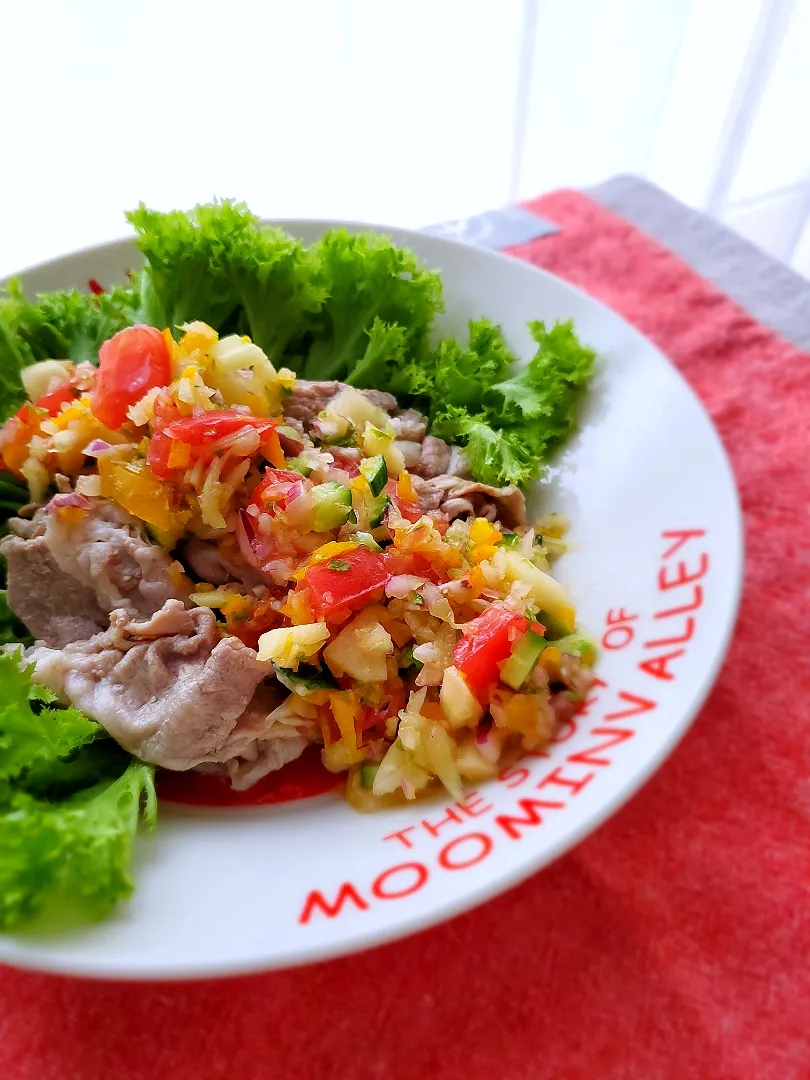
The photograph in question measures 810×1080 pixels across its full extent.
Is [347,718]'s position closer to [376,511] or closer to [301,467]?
[376,511]

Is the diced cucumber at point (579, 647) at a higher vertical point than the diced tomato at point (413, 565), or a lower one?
lower

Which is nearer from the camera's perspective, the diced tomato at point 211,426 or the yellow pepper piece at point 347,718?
the yellow pepper piece at point 347,718

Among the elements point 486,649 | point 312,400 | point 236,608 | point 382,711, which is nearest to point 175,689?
point 236,608

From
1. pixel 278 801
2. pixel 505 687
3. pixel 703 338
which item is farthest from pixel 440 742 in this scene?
pixel 703 338

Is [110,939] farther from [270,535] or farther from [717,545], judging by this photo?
[717,545]

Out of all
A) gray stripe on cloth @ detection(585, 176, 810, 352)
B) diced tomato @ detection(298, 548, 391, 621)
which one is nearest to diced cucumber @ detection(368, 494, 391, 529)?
diced tomato @ detection(298, 548, 391, 621)

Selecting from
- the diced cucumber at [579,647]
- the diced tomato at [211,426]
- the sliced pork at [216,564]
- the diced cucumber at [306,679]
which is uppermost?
the diced tomato at [211,426]

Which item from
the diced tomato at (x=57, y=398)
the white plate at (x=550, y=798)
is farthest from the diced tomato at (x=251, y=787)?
the diced tomato at (x=57, y=398)

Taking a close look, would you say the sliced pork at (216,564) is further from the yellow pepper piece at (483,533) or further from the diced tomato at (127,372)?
the yellow pepper piece at (483,533)
